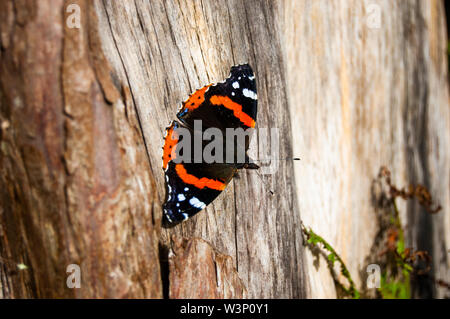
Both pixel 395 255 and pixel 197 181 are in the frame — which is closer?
pixel 197 181

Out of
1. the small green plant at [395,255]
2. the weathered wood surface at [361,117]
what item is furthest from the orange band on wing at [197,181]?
the small green plant at [395,255]

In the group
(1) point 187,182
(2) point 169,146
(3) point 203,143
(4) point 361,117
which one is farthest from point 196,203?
(4) point 361,117

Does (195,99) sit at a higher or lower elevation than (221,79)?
lower

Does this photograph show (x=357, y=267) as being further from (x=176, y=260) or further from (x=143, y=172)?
(x=143, y=172)

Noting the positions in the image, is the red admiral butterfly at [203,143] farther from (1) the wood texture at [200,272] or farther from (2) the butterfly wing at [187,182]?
(1) the wood texture at [200,272]

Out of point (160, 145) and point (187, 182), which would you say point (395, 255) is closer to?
point (187, 182)

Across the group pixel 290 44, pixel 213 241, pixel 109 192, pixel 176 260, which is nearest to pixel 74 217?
pixel 109 192

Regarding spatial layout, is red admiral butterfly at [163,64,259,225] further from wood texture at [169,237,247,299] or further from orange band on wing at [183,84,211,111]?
wood texture at [169,237,247,299]
